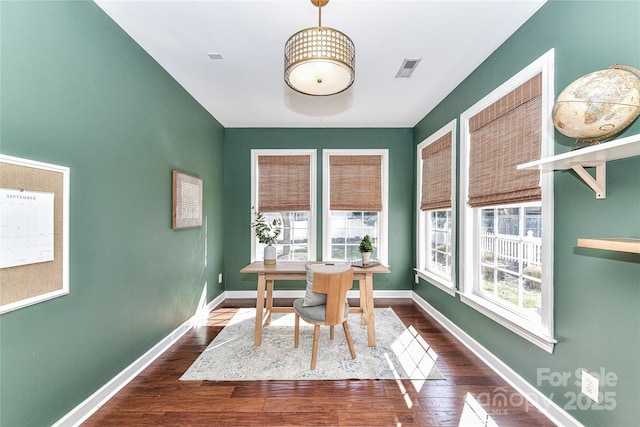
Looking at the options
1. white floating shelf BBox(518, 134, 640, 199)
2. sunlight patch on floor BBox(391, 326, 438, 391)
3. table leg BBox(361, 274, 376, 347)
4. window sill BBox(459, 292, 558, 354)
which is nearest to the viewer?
white floating shelf BBox(518, 134, 640, 199)

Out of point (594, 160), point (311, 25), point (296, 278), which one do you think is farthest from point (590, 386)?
point (311, 25)

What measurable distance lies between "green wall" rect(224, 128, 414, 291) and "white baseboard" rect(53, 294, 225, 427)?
1.48 m

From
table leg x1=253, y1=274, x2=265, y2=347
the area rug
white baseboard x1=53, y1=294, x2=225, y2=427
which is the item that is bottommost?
the area rug

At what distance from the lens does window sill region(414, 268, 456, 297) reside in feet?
10.3

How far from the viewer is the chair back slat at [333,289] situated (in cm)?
233

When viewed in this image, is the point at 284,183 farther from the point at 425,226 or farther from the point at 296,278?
the point at 425,226

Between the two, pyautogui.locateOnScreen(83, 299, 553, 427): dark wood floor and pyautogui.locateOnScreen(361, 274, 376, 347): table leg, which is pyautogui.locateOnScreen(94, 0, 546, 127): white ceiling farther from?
pyautogui.locateOnScreen(83, 299, 553, 427): dark wood floor

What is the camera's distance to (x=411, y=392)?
2105 mm

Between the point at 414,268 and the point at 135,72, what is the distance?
416 cm

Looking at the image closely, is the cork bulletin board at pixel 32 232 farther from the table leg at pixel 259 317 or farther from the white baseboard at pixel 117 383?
the table leg at pixel 259 317

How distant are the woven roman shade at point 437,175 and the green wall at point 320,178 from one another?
17.8 inches

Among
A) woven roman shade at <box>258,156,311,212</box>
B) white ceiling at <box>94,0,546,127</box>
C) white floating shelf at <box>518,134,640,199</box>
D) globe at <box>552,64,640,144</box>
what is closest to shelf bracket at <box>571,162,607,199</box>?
white floating shelf at <box>518,134,640,199</box>

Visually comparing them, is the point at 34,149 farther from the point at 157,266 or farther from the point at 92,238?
the point at 157,266

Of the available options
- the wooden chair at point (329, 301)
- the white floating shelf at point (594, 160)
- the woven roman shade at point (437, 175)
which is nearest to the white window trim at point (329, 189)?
the woven roman shade at point (437, 175)
